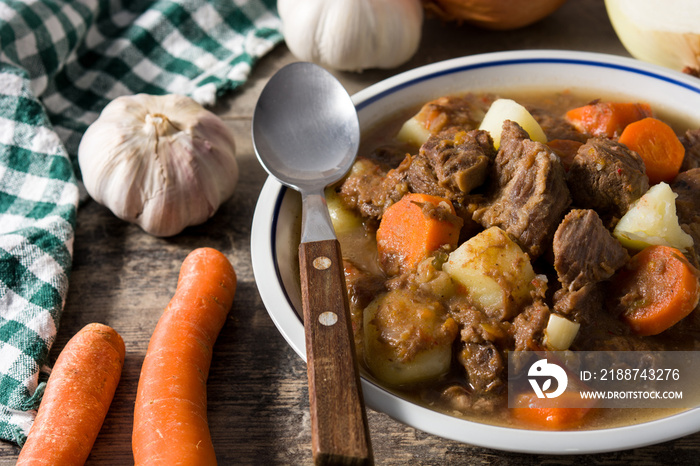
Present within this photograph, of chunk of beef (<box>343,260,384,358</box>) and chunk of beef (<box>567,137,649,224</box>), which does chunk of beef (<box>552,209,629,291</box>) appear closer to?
chunk of beef (<box>567,137,649,224</box>)

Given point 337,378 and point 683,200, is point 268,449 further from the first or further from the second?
point 683,200

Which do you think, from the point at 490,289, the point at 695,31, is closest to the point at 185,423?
the point at 490,289

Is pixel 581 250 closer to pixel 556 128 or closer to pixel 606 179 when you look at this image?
pixel 606 179

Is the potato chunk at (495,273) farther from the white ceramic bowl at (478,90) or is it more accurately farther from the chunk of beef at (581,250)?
the white ceramic bowl at (478,90)

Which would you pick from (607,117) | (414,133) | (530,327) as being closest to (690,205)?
(607,117)

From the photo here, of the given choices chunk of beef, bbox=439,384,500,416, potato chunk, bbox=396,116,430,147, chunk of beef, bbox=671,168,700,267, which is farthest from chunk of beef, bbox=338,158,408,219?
chunk of beef, bbox=671,168,700,267

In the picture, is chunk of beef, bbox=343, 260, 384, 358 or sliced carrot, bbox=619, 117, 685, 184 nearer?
chunk of beef, bbox=343, 260, 384, 358
